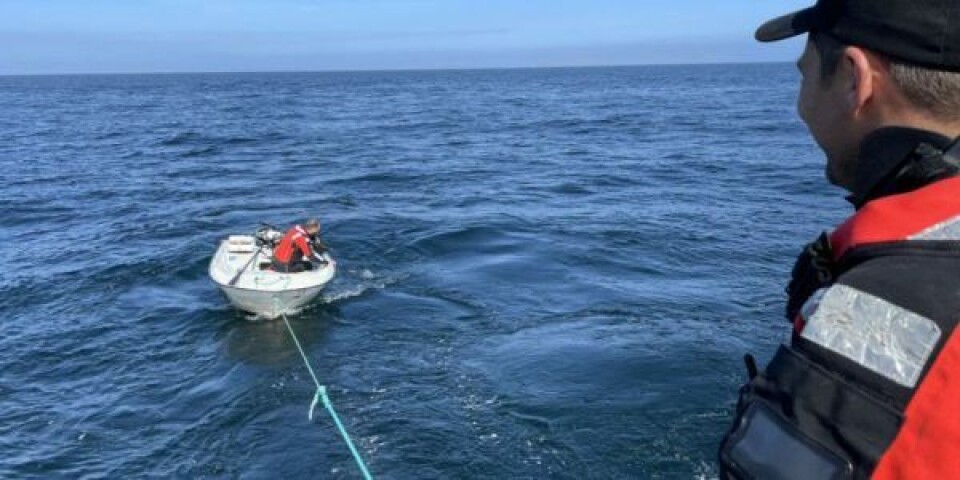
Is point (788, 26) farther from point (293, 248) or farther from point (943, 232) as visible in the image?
point (293, 248)

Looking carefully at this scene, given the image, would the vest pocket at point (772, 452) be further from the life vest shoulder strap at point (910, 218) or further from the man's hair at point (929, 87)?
the man's hair at point (929, 87)

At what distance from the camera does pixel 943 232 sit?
1.44 metres

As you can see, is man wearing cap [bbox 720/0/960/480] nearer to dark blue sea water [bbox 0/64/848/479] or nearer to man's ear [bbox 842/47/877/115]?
man's ear [bbox 842/47/877/115]

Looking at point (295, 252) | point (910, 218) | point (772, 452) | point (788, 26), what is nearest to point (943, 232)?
point (910, 218)

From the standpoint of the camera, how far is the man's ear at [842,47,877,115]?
5.48ft

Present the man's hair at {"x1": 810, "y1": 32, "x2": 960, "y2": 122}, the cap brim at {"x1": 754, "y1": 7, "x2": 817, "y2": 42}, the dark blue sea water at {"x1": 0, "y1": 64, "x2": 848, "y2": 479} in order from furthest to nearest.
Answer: the dark blue sea water at {"x1": 0, "y1": 64, "x2": 848, "y2": 479} → the cap brim at {"x1": 754, "y1": 7, "x2": 817, "y2": 42} → the man's hair at {"x1": 810, "y1": 32, "x2": 960, "y2": 122}

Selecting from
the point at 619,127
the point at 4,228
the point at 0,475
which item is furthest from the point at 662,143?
the point at 0,475

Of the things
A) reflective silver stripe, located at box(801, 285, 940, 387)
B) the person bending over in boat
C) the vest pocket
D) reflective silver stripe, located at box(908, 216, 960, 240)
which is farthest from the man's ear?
the person bending over in boat

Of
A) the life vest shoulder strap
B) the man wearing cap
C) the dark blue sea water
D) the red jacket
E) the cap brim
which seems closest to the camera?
the man wearing cap

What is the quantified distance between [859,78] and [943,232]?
0.42m

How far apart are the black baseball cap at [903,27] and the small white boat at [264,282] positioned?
15.8 m

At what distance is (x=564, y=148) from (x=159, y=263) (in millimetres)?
28877

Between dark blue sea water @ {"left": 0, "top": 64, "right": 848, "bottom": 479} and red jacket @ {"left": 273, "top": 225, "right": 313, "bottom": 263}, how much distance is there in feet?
4.51

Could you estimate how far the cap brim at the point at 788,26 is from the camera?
185 centimetres
